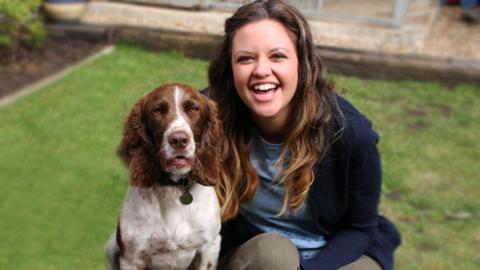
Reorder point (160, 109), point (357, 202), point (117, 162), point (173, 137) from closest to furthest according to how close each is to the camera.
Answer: point (173, 137), point (160, 109), point (357, 202), point (117, 162)

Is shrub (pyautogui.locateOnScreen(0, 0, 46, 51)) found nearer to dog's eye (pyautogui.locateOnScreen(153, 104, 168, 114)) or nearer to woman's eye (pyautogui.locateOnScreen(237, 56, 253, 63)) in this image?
woman's eye (pyautogui.locateOnScreen(237, 56, 253, 63))

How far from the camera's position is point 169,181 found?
282 cm

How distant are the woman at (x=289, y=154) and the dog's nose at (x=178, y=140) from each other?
0.40 m

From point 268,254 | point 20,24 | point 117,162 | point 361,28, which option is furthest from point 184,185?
point 20,24

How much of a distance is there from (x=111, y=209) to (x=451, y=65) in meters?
3.69

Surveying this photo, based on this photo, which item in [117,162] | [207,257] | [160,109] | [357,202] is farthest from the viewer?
[117,162]

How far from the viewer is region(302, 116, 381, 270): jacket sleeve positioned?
3.01m

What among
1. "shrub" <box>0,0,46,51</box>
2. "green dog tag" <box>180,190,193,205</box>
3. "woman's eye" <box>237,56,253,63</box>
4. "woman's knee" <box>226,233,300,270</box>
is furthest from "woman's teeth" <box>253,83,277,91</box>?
"shrub" <box>0,0,46,51</box>

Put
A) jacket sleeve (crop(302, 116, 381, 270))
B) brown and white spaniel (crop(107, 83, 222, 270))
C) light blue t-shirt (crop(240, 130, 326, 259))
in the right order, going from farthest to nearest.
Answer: light blue t-shirt (crop(240, 130, 326, 259)), jacket sleeve (crop(302, 116, 381, 270)), brown and white spaniel (crop(107, 83, 222, 270))

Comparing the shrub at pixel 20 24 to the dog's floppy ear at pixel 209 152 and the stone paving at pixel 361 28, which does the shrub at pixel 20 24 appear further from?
the dog's floppy ear at pixel 209 152

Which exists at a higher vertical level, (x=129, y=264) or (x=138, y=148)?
(x=138, y=148)

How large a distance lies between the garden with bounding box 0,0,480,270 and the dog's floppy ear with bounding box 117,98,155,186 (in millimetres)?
1085

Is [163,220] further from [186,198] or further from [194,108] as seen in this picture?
[194,108]

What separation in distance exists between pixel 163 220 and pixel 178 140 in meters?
0.42
